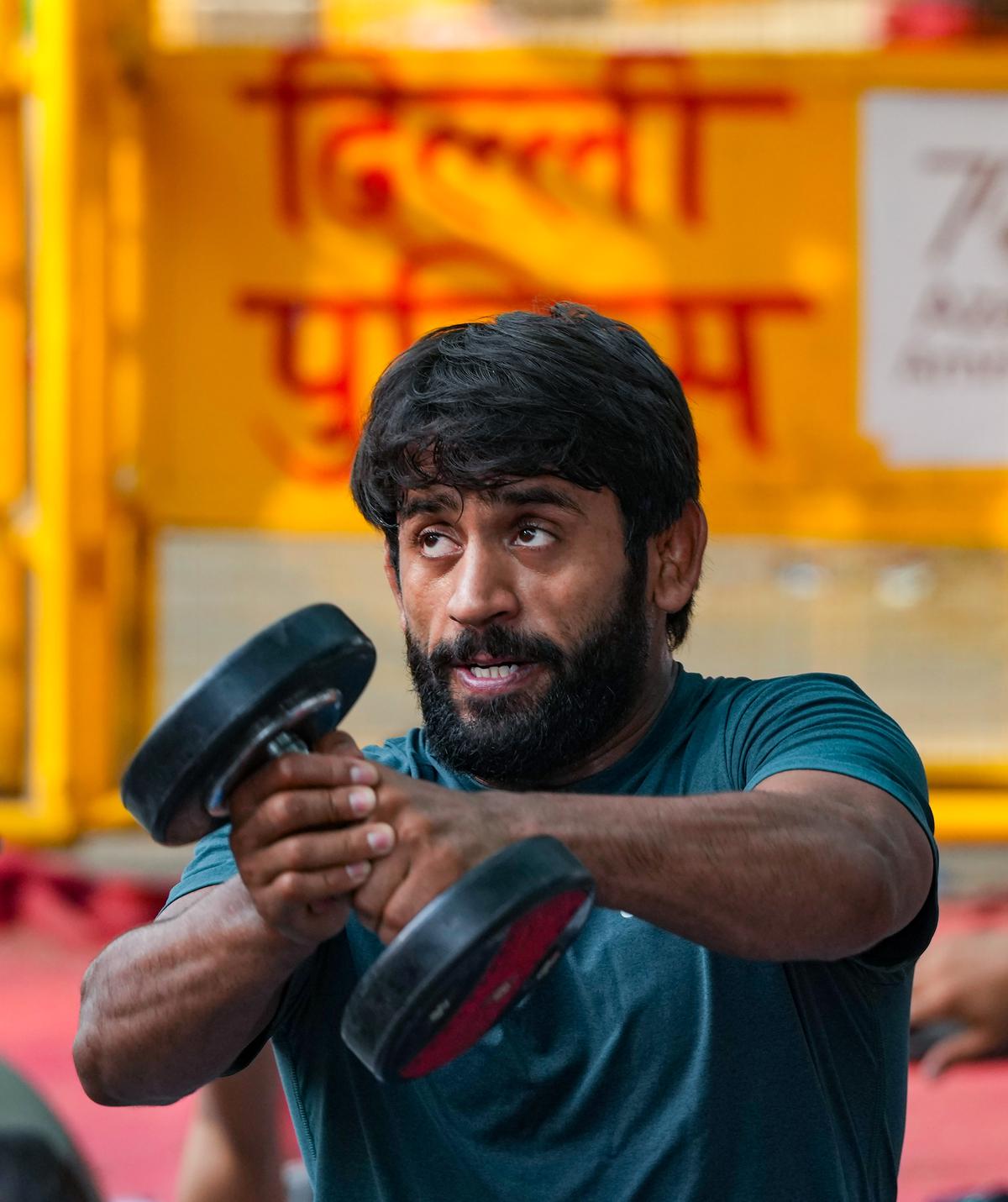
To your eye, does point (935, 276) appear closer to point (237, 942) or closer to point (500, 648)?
point (500, 648)

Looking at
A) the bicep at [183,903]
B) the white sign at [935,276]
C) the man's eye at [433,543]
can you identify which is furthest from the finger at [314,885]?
the white sign at [935,276]

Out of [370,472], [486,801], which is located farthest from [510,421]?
[486,801]

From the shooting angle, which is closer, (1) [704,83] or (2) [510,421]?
(2) [510,421]

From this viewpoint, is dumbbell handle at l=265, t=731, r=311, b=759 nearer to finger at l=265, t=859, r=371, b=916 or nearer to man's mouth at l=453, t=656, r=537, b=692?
finger at l=265, t=859, r=371, b=916

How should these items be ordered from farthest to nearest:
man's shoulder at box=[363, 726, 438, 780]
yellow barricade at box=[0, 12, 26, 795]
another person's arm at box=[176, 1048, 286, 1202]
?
yellow barricade at box=[0, 12, 26, 795], another person's arm at box=[176, 1048, 286, 1202], man's shoulder at box=[363, 726, 438, 780]

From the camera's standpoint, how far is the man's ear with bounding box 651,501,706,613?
2221mm

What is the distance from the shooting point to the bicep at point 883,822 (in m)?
1.72

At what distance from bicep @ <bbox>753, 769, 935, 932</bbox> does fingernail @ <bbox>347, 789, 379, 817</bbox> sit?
39cm

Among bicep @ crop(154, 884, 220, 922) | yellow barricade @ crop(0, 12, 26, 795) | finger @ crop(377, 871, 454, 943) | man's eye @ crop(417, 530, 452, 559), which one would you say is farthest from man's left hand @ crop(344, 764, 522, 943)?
yellow barricade @ crop(0, 12, 26, 795)

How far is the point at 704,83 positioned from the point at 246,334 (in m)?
1.55

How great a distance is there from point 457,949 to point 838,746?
1.85 ft

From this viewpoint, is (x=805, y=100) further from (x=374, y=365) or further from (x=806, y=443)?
(x=374, y=365)

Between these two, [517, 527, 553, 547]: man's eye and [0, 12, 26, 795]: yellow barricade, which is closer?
[517, 527, 553, 547]: man's eye

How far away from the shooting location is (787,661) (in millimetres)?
5543
